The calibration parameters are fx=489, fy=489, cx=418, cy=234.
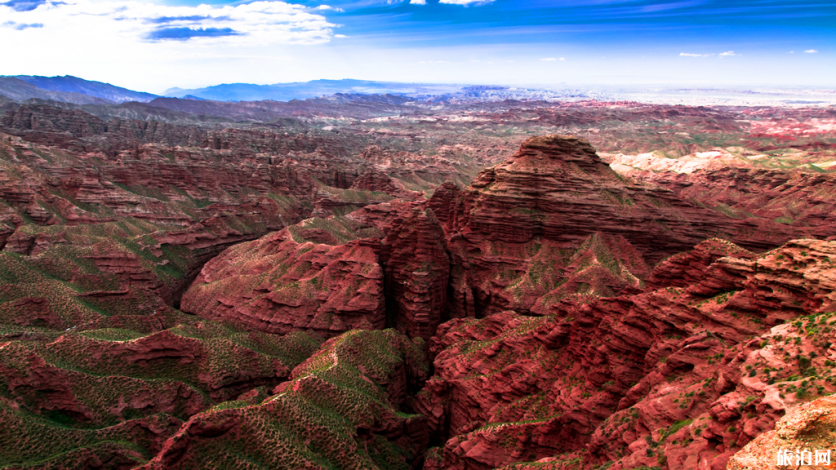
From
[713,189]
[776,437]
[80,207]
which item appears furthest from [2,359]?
[713,189]

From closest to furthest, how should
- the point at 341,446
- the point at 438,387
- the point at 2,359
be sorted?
the point at 341,446 → the point at 2,359 → the point at 438,387

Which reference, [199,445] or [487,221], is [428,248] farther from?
[199,445]

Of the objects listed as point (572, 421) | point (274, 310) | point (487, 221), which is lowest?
point (274, 310)

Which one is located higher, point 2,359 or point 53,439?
point 2,359

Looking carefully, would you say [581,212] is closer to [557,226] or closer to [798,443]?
[557,226]

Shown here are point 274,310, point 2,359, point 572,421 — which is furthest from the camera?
point 274,310

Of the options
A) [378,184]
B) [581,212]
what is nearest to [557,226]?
[581,212]

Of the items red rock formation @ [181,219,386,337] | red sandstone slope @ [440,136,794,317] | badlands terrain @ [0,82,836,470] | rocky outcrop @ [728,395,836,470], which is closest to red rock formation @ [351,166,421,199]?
badlands terrain @ [0,82,836,470]

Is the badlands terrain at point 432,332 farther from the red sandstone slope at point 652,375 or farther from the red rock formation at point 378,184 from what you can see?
the red rock formation at point 378,184

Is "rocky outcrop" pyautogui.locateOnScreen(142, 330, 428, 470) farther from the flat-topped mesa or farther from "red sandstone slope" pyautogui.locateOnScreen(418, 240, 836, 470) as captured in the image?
the flat-topped mesa
